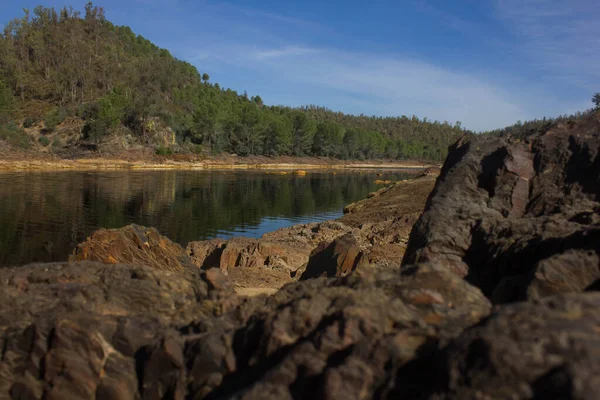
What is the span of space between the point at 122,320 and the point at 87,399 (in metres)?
0.70

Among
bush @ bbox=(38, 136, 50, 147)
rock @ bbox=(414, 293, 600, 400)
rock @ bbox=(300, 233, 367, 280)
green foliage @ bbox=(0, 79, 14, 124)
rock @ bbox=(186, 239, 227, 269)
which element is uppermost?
green foliage @ bbox=(0, 79, 14, 124)

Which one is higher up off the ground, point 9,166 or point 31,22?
point 31,22

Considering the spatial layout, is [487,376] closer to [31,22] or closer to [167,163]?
[167,163]

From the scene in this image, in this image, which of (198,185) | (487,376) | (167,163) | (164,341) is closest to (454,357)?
(487,376)

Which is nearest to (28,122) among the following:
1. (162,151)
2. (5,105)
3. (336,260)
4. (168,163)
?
(5,105)

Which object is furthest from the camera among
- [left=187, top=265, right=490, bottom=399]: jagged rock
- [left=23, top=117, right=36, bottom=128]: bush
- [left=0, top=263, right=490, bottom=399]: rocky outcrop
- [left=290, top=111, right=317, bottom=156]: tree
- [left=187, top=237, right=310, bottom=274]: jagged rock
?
[left=290, top=111, right=317, bottom=156]: tree

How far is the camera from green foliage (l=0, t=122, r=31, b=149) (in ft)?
239

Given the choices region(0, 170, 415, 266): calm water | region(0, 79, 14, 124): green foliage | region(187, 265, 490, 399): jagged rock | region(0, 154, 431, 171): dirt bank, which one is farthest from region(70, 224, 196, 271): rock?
region(0, 79, 14, 124): green foliage

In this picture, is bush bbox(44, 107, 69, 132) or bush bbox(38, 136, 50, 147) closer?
bush bbox(38, 136, 50, 147)

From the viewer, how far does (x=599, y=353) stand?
8.70ft

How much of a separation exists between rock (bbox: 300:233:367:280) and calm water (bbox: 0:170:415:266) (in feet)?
31.2

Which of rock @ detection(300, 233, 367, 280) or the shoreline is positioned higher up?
rock @ detection(300, 233, 367, 280)

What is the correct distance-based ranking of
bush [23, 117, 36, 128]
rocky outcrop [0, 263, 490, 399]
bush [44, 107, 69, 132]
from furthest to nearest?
bush [23, 117, 36, 128] → bush [44, 107, 69, 132] → rocky outcrop [0, 263, 490, 399]

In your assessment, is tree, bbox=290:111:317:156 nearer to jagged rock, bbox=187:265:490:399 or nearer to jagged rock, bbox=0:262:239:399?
jagged rock, bbox=0:262:239:399
